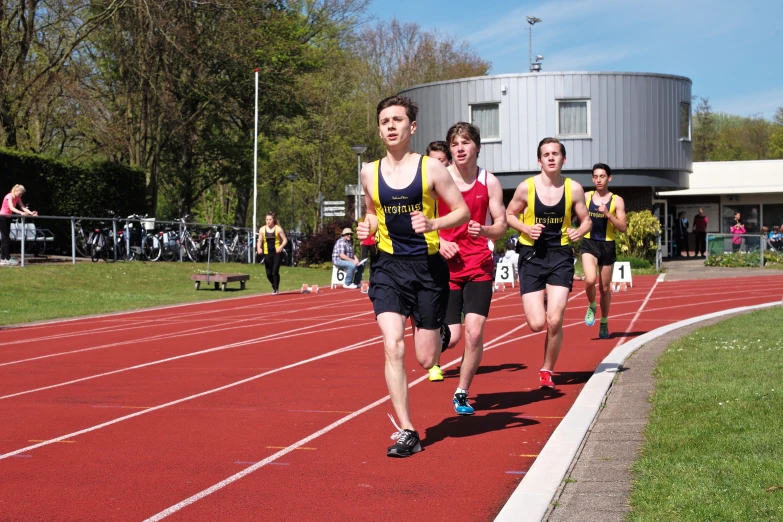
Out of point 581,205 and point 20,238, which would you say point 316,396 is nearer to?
point 581,205

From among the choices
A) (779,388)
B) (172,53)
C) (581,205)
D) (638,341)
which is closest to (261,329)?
(638,341)

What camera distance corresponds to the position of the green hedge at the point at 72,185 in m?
29.1

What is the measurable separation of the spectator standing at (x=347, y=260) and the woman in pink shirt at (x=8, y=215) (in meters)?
7.49

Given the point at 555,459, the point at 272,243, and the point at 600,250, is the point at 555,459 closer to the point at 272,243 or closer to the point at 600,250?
the point at 600,250

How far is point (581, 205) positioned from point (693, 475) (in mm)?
4359

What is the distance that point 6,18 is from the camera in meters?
30.4

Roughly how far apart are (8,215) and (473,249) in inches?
713

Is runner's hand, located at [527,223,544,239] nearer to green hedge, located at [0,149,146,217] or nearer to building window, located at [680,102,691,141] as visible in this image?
green hedge, located at [0,149,146,217]

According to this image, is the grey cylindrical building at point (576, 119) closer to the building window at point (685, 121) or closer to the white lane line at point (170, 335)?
the building window at point (685, 121)

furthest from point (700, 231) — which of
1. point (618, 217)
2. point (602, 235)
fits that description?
point (618, 217)

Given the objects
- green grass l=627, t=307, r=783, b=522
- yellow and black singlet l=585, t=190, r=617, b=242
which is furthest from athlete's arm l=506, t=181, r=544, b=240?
yellow and black singlet l=585, t=190, r=617, b=242

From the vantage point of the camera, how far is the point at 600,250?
13055mm

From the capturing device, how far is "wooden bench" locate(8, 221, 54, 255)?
24.8 metres

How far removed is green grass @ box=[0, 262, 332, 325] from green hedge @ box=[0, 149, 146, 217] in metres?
3.58
